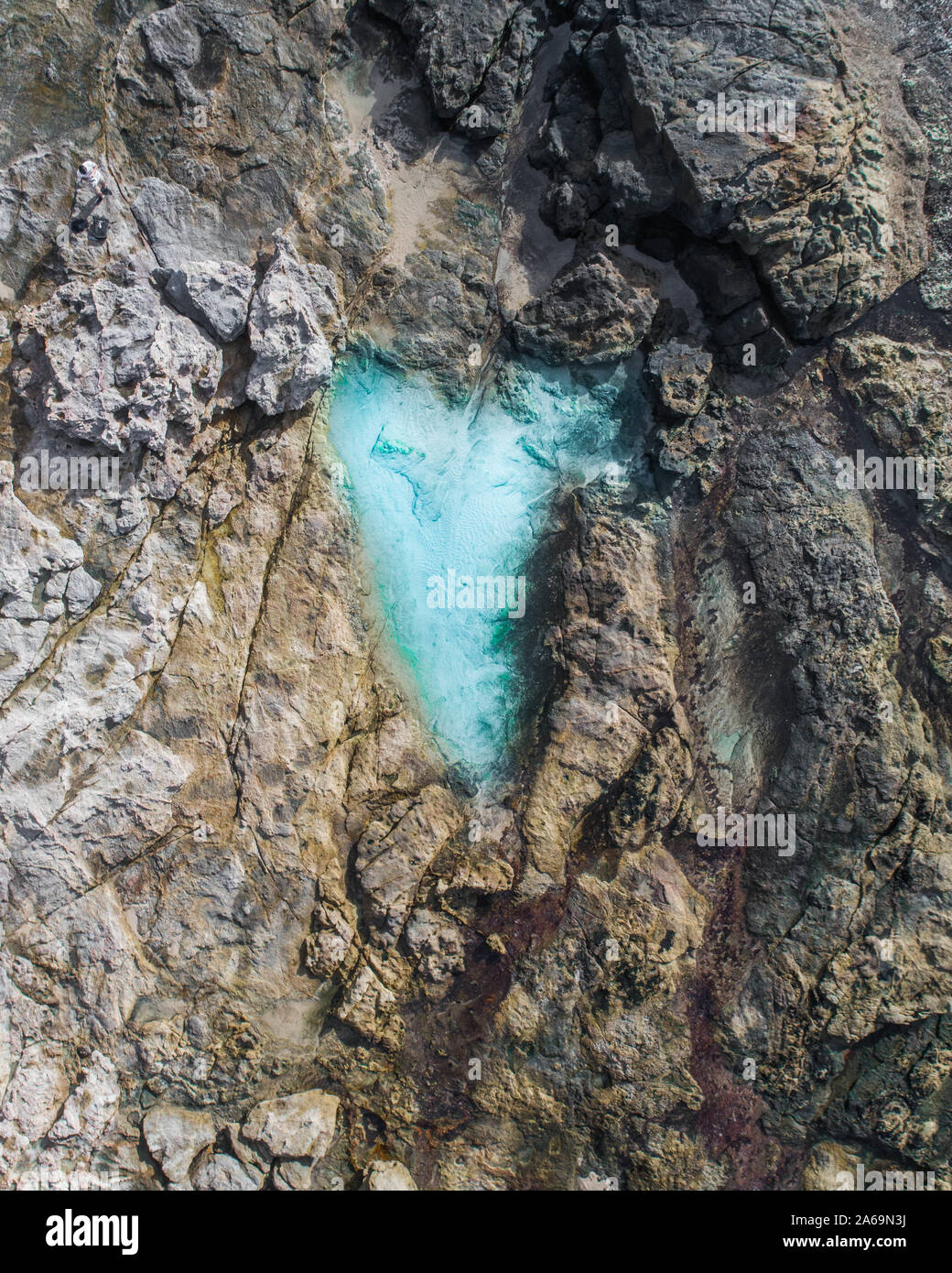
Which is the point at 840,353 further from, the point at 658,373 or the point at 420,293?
the point at 420,293

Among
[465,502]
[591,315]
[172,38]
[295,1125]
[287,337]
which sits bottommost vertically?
[295,1125]

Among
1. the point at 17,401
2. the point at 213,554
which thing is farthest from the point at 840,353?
the point at 17,401

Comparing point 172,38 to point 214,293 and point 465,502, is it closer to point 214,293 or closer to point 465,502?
point 214,293

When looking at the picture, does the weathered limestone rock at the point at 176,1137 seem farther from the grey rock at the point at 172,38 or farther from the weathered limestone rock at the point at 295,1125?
the grey rock at the point at 172,38

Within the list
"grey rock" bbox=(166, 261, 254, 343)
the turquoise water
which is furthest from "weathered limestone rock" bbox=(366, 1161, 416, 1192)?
"grey rock" bbox=(166, 261, 254, 343)

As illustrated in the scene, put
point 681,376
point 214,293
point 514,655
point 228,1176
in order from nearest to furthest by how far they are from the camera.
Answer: point 214,293 < point 228,1176 < point 681,376 < point 514,655

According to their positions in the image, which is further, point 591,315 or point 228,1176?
point 591,315

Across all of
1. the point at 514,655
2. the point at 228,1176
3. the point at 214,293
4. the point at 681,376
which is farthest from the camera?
the point at 514,655

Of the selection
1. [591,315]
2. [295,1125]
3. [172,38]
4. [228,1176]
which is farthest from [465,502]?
[228,1176]

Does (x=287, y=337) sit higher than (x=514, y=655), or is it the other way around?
(x=287, y=337)
